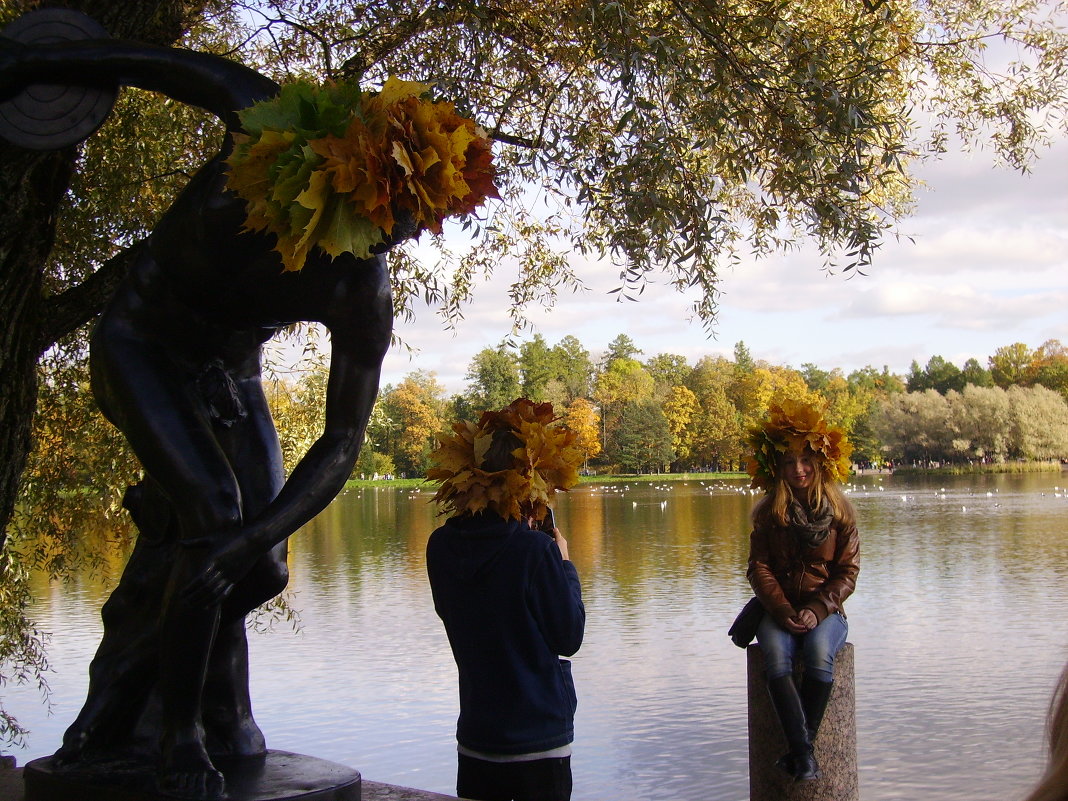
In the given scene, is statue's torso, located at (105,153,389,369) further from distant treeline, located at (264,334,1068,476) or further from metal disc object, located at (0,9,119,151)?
distant treeline, located at (264,334,1068,476)

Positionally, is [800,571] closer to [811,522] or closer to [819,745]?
[811,522]

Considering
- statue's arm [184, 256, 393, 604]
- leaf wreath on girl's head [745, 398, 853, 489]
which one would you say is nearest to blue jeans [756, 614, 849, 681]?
leaf wreath on girl's head [745, 398, 853, 489]

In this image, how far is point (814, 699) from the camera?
5230mm

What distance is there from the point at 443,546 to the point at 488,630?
1.17 feet

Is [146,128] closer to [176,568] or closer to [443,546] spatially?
[443,546]

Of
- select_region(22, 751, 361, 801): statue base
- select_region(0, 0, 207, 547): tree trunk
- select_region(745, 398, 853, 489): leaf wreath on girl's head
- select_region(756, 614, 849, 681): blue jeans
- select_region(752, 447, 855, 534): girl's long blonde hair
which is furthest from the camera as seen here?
select_region(745, 398, 853, 489): leaf wreath on girl's head

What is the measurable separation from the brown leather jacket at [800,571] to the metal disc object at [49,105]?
3512 millimetres

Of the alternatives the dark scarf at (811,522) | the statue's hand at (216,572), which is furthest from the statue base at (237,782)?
the dark scarf at (811,522)

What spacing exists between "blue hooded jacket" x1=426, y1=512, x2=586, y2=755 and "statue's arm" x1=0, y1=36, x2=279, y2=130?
5.50ft

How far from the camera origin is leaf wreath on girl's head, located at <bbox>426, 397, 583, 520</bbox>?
3.96 m

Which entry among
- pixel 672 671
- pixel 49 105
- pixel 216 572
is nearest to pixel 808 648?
pixel 216 572

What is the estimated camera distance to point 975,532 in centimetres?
2531

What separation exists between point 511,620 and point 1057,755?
3.03 m

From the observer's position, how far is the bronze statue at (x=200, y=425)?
9.48ft
